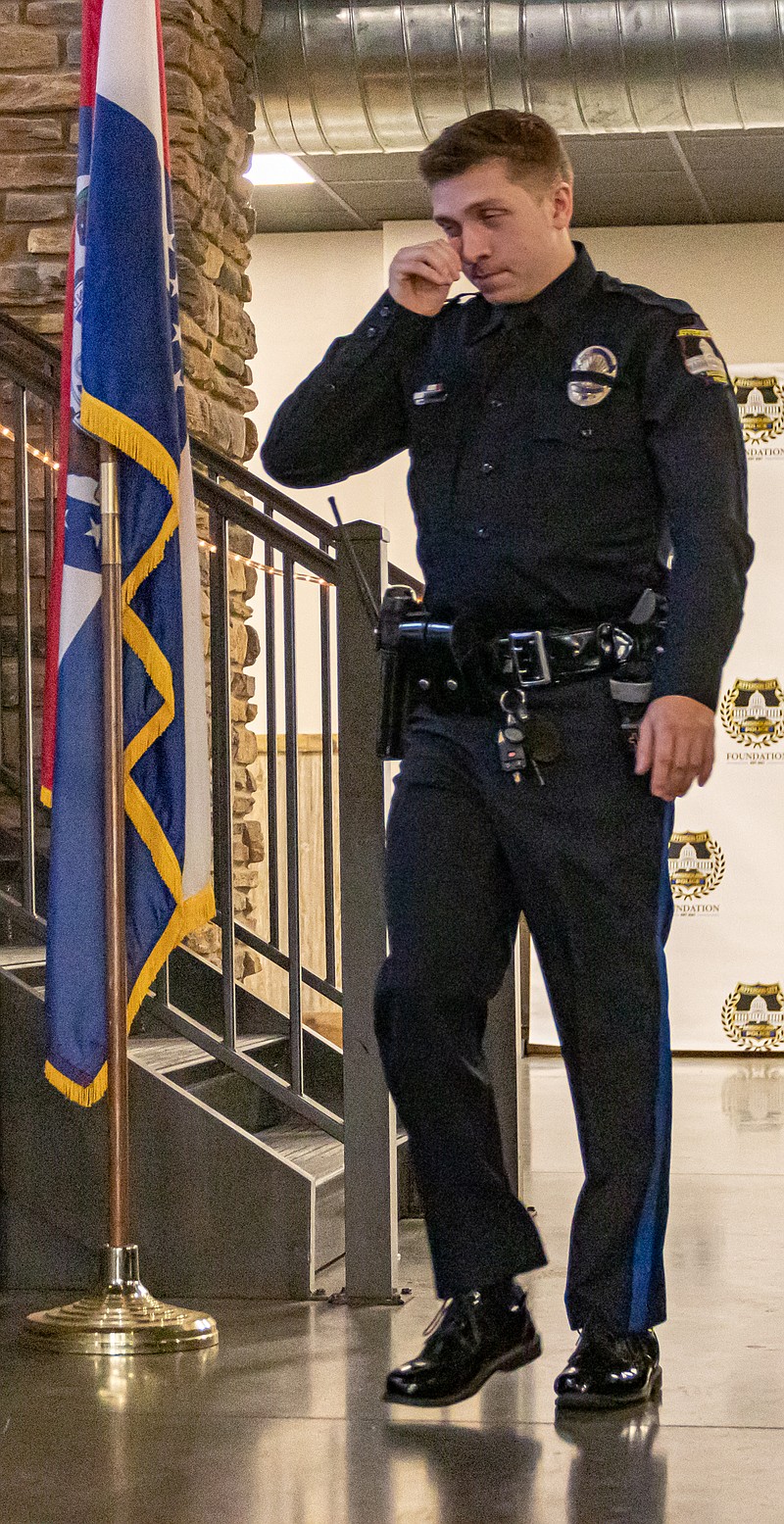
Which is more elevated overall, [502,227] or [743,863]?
[502,227]

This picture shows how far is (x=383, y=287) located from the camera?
768 centimetres

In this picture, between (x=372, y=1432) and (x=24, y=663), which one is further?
(x=24, y=663)

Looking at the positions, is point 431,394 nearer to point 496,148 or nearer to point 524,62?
point 496,148

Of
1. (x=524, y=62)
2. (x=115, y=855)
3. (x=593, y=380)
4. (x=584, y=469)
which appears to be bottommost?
(x=115, y=855)

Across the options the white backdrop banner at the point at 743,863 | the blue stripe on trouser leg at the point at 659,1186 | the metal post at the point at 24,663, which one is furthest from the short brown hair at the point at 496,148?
the white backdrop banner at the point at 743,863

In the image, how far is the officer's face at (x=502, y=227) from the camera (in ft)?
6.72

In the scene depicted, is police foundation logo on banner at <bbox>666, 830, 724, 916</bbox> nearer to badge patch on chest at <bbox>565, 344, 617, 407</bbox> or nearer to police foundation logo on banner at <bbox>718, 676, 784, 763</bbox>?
police foundation logo on banner at <bbox>718, 676, 784, 763</bbox>

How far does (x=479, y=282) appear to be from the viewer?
2105mm

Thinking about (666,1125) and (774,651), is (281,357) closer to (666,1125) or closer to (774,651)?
(774,651)

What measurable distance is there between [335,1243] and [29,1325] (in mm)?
579

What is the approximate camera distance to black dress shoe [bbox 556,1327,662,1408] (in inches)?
78.1

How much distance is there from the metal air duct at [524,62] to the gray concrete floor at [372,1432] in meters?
3.24

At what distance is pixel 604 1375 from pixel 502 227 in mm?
1287

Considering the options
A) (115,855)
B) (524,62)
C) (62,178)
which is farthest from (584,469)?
(524,62)
